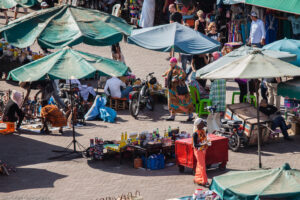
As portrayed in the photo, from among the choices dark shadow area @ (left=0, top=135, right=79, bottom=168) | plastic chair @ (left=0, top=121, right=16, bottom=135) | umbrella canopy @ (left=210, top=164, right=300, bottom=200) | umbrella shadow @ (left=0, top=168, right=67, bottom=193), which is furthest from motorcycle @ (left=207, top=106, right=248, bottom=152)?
umbrella canopy @ (left=210, top=164, right=300, bottom=200)

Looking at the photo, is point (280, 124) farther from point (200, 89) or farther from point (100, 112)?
point (100, 112)

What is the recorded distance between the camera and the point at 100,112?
62.1ft

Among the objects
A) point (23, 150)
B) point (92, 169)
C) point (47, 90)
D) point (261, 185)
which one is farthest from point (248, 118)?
point (261, 185)

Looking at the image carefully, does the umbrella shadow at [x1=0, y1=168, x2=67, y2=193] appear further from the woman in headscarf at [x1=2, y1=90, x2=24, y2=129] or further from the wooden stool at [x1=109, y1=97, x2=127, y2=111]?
the wooden stool at [x1=109, y1=97, x2=127, y2=111]

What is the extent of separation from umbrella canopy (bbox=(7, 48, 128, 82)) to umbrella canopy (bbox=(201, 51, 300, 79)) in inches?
104

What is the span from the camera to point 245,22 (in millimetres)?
26094

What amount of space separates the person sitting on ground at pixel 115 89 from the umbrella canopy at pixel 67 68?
13.0ft

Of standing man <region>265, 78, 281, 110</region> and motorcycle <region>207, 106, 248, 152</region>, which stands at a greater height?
standing man <region>265, 78, 281, 110</region>

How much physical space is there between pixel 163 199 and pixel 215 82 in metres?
6.23

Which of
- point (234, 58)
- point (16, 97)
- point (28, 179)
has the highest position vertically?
point (234, 58)

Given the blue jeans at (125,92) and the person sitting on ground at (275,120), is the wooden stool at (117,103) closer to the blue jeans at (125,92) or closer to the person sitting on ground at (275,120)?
the blue jeans at (125,92)

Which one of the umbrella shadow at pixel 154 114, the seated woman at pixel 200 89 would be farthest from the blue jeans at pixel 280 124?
the umbrella shadow at pixel 154 114

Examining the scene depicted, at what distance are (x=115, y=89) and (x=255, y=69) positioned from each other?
684cm

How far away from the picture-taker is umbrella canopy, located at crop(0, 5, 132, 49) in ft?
59.5
